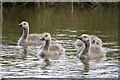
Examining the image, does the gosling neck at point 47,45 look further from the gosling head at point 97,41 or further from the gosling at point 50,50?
the gosling head at point 97,41

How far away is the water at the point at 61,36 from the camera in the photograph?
10852 millimetres

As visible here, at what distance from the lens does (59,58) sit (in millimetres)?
12844

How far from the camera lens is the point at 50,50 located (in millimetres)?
13625

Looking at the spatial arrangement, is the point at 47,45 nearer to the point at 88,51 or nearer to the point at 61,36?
the point at 88,51

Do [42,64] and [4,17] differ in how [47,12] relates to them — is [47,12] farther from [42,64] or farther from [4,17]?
[42,64]

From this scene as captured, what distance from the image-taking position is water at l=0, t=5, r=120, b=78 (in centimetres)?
1085

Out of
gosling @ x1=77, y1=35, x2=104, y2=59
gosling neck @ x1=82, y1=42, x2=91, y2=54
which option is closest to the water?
gosling @ x1=77, y1=35, x2=104, y2=59

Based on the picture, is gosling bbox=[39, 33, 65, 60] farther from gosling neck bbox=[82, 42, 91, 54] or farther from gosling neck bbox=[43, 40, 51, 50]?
gosling neck bbox=[82, 42, 91, 54]

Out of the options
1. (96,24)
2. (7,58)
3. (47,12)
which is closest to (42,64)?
(7,58)

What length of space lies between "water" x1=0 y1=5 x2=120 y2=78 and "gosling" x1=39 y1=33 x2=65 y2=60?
23 cm

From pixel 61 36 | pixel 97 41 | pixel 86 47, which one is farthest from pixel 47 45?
pixel 61 36

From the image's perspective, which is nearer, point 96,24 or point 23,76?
point 23,76

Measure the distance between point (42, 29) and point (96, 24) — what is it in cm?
238

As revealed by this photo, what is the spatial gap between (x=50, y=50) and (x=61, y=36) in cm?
229
